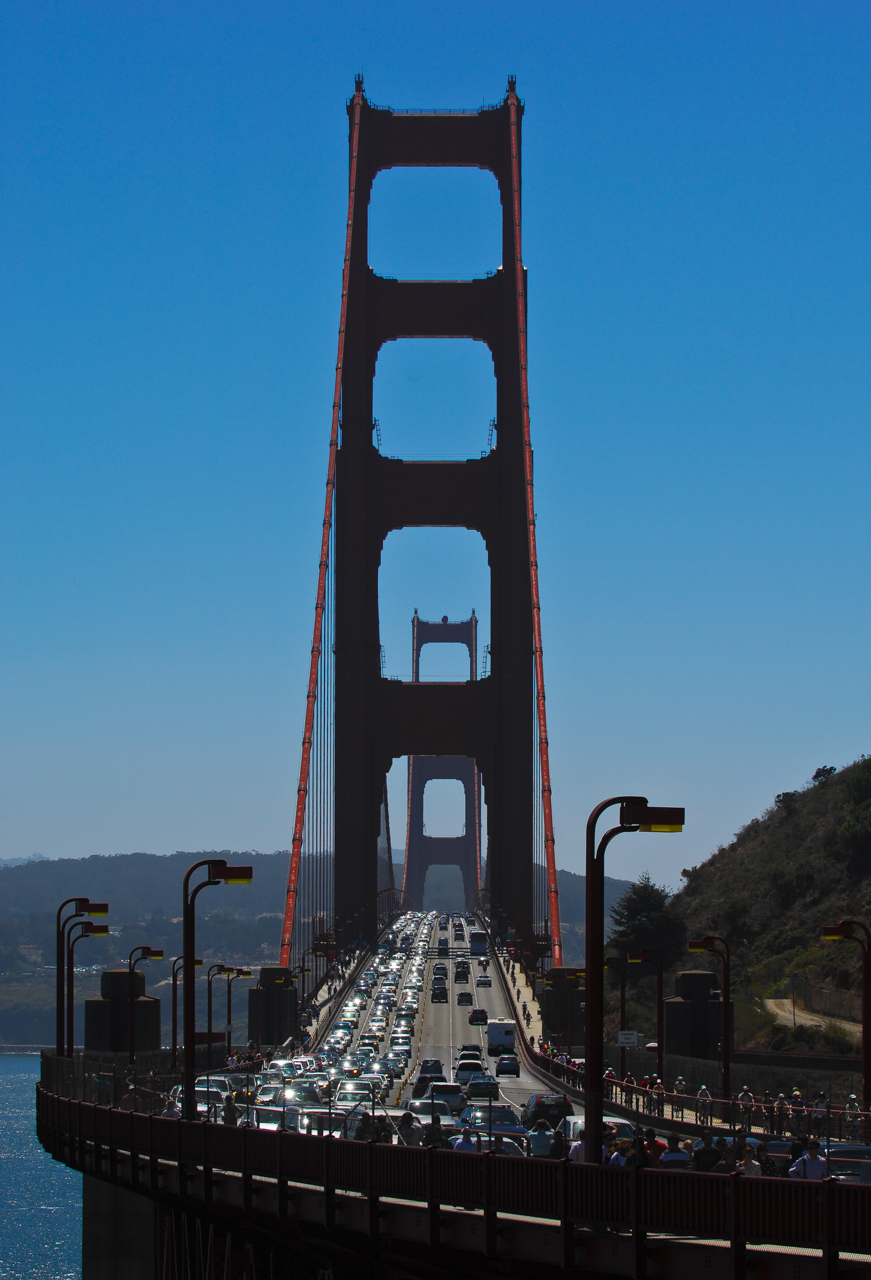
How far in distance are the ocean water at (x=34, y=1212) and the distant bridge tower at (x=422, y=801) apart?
206ft

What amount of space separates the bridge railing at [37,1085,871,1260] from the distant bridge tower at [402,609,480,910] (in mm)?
125610

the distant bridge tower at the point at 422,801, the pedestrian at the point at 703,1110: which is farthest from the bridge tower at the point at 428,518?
the distant bridge tower at the point at 422,801

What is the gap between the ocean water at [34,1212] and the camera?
53531 millimetres

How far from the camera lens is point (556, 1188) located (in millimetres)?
14281

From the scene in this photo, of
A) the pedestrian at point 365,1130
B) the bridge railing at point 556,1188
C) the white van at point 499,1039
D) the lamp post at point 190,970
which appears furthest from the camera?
the white van at point 499,1039

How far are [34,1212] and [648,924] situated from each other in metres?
28.9

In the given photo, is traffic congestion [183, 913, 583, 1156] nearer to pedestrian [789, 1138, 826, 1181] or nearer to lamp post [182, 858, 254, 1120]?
lamp post [182, 858, 254, 1120]

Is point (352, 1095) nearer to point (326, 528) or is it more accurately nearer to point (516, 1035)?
point (516, 1035)

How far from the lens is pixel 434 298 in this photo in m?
67.8

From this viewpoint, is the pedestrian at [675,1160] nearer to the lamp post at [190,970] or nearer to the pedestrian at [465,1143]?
the pedestrian at [465,1143]

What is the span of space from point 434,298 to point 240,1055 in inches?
1381

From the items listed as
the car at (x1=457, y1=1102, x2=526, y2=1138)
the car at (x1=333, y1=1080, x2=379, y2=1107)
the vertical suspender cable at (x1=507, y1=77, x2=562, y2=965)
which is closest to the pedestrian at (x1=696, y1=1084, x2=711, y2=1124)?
the car at (x1=457, y1=1102, x2=526, y2=1138)

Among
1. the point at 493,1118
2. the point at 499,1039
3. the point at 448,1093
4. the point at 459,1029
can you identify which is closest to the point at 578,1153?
the point at 493,1118

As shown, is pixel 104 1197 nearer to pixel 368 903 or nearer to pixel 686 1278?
pixel 686 1278
